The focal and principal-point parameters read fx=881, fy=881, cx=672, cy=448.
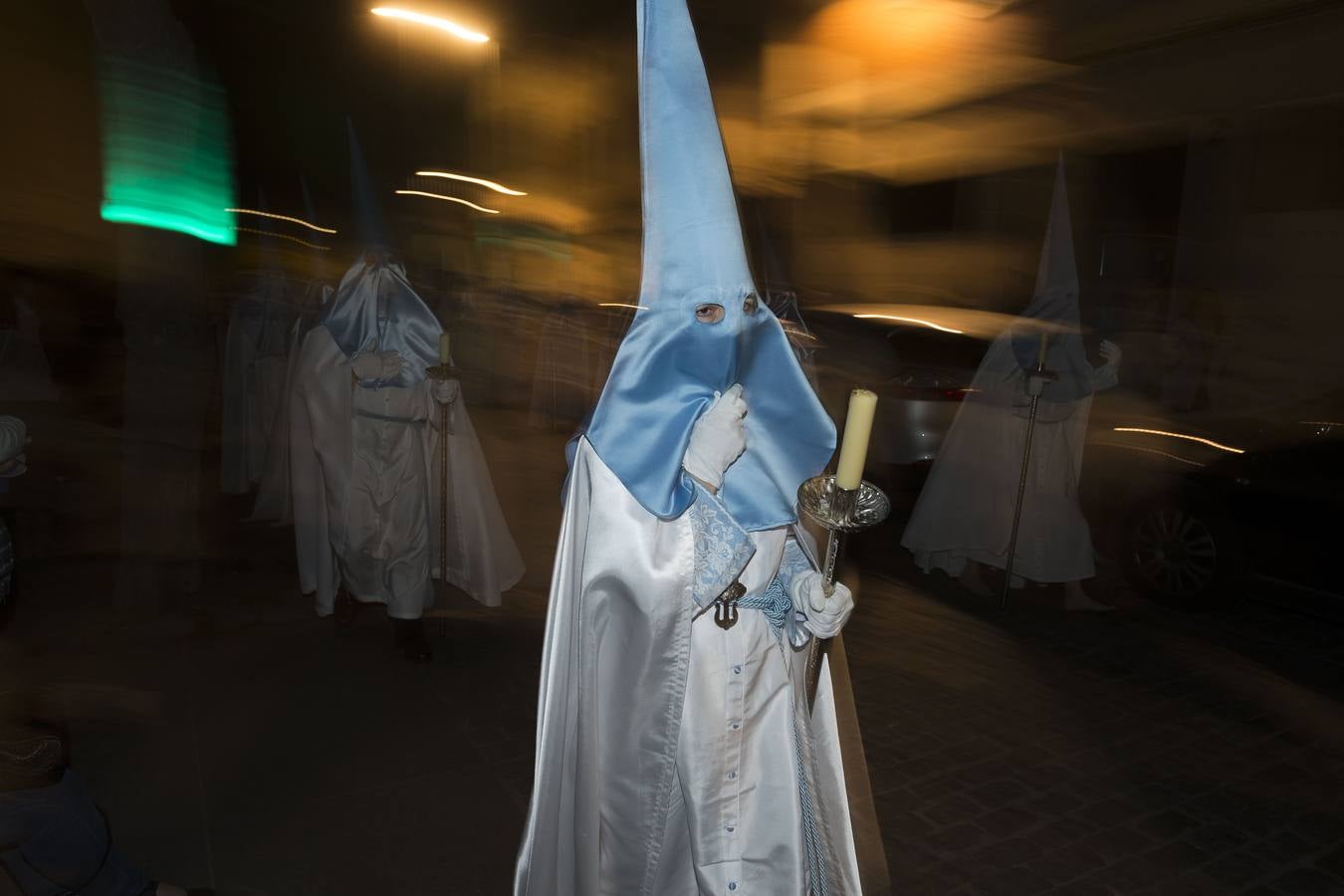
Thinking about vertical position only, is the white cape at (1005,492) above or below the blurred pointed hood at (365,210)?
below

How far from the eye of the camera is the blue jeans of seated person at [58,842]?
2.45 m

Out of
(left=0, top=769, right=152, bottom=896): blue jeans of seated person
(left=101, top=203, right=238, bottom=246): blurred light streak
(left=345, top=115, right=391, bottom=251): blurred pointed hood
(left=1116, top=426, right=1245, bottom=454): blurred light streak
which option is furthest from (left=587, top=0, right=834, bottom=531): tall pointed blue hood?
(left=1116, top=426, right=1245, bottom=454): blurred light streak

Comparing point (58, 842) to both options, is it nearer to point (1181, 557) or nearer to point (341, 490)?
point (341, 490)

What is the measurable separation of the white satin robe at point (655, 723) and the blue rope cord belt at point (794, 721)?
19 mm

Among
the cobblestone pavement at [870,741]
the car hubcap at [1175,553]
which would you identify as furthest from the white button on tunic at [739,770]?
the car hubcap at [1175,553]

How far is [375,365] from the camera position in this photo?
532 centimetres

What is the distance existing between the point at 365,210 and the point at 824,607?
4628 millimetres

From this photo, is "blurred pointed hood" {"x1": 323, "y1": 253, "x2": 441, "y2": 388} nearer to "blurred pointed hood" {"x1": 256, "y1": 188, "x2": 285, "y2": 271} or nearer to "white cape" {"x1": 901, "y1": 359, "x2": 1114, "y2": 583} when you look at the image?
"white cape" {"x1": 901, "y1": 359, "x2": 1114, "y2": 583}

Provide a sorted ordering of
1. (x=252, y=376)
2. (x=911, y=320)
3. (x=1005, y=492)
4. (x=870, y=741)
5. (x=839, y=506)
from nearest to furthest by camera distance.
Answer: (x=839, y=506) → (x=870, y=741) → (x=1005, y=492) → (x=252, y=376) → (x=911, y=320)

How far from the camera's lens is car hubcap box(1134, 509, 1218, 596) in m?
5.98

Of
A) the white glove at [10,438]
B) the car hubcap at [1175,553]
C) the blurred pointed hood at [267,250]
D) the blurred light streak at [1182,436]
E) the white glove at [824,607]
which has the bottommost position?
the car hubcap at [1175,553]

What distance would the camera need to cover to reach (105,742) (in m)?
4.03

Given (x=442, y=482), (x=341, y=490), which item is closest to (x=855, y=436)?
(x=442, y=482)

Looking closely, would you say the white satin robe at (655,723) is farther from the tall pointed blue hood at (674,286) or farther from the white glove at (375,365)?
the white glove at (375,365)
